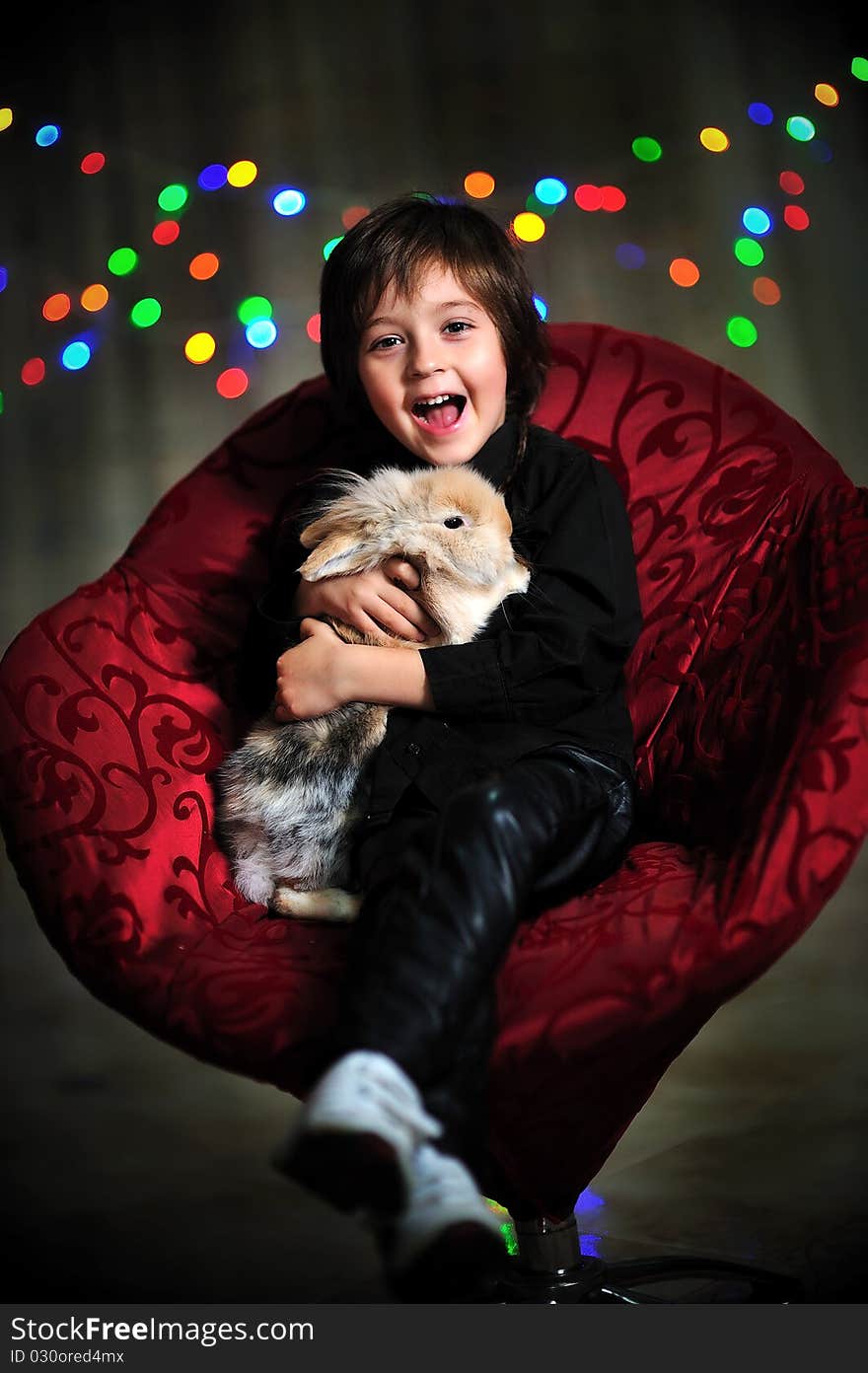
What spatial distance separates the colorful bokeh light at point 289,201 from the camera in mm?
2805

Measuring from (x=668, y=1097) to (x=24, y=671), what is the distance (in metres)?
1.25

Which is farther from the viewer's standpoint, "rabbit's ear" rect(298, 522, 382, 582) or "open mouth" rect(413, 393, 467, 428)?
"open mouth" rect(413, 393, 467, 428)

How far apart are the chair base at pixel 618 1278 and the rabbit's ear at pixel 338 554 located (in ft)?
2.55

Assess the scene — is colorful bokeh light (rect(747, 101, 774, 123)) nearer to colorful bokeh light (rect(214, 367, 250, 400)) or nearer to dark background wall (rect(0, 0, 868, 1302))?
dark background wall (rect(0, 0, 868, 1302))

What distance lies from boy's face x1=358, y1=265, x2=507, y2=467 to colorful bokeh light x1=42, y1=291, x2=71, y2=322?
59.6 inches

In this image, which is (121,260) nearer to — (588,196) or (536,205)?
(536,205)

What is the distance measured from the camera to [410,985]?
1.11 m

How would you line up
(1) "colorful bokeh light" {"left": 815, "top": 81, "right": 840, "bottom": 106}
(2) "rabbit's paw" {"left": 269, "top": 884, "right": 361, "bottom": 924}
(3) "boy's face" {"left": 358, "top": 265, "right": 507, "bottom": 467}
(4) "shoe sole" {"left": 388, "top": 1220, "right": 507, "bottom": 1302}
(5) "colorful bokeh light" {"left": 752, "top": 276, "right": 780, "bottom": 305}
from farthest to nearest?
(5) "colorful bokeh light" {"left": 752, "top": 276, "right": 780, "bottom": 305} → (1) "colorful bokeh light" {"left": 815, "top": 81, "right": 840, "bottom": 106} → (3) "boy's face" {"left": 358, "top": 265, "right": 507, "bottom": 467} → (2) "rabbit's paw" {"left": 269, "top": 884, "right": 361, "bottom": 924} → (4) "shoe sole" {"left": 388, "top": 1220, "right": 507, "bottom": 1302}

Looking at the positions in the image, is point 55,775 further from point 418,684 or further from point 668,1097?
point 668,1097

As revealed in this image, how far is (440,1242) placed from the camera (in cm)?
96

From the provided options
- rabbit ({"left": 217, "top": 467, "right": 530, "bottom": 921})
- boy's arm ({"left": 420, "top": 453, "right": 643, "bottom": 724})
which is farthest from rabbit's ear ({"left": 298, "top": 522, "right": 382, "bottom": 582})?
boy's arm ({"left": 420, "top": 453, "right": 643, "bottom": 724})

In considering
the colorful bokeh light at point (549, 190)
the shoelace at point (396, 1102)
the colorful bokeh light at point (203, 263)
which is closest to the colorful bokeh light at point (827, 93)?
the colorful bokeh light at point (549, 190)

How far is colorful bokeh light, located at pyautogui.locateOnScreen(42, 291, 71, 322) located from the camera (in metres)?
2.97
